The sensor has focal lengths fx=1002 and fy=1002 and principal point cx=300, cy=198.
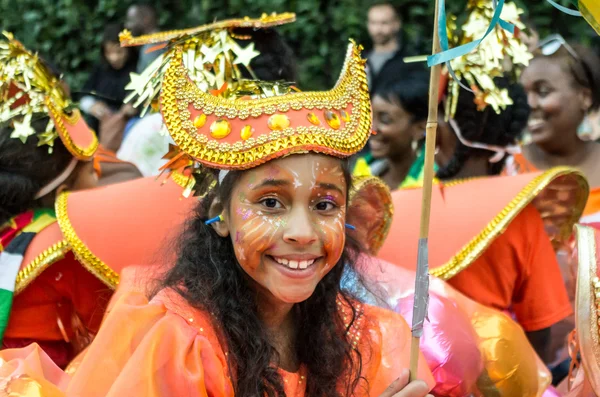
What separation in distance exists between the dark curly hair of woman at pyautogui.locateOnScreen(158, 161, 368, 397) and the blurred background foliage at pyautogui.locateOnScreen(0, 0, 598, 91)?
11.3ft

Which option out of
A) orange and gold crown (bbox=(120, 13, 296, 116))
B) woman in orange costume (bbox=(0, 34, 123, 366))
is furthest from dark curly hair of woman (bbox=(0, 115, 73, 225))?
orange and gold crown (bbox=(120, 13, 296, 116))

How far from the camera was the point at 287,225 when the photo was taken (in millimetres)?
2305

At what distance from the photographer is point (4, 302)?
3.35 m

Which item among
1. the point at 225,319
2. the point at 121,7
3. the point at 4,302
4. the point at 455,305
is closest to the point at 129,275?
the point at 4,302

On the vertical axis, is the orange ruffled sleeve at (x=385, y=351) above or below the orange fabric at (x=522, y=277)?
above

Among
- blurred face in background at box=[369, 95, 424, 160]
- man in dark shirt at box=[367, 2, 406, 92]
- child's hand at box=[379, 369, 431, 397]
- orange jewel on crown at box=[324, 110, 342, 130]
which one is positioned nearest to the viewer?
child's hand at box=[379, 369, 431, 397]

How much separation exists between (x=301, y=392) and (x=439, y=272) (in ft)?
4.11

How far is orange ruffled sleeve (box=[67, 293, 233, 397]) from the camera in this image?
2.16 meters

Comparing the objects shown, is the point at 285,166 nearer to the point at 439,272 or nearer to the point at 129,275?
the point at 129,275

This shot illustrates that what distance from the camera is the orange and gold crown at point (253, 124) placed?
91.8 inches

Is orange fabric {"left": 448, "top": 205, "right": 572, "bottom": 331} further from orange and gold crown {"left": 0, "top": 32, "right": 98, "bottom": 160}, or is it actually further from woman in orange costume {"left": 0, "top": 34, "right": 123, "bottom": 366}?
orange and gold crown {"left": 0, "top": 32, "right": 98, "bottom": 160}

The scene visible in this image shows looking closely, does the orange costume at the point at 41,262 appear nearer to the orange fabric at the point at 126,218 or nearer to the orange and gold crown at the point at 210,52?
the orange fabric at the point at 126,218

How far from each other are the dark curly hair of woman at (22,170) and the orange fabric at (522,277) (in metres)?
1.54

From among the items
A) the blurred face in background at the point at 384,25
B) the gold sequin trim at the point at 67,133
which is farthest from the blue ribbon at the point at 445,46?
the blurred face in background at the point at 384,25
